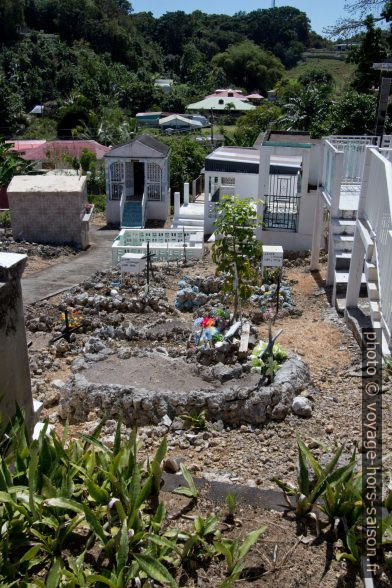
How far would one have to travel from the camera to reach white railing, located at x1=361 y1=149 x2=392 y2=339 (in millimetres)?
6207

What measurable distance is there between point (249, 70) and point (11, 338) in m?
90.3

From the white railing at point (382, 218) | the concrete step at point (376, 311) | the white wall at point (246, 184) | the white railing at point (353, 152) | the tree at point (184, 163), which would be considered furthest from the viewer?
the tree at point (184, 163)

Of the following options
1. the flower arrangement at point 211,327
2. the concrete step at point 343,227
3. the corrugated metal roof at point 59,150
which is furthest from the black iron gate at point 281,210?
the corrugated metal roof at point 59,150

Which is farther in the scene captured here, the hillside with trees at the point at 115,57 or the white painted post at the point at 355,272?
the hillside with trees at the point at 115,57

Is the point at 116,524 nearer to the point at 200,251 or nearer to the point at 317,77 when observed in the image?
the point at 200,251

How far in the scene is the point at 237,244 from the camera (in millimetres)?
11078

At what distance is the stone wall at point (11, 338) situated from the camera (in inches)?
191

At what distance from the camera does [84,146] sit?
111ft

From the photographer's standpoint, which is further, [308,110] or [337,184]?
[308,110]

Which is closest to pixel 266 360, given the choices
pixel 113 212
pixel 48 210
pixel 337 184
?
pixel 337 184

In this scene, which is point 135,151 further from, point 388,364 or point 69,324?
point 388,364

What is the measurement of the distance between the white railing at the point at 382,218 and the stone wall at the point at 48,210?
538 inches

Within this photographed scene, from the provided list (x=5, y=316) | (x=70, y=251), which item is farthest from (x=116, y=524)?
(x=70, y=251)

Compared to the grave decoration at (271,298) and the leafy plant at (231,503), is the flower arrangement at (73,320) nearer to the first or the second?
the grave decoration at (271,298)
